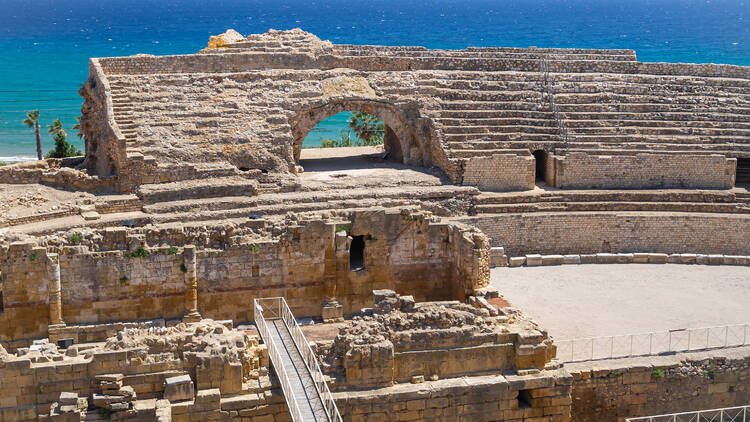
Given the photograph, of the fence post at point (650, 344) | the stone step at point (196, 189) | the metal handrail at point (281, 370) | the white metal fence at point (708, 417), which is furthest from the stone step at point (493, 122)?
the metal handrail at point (281, 370)

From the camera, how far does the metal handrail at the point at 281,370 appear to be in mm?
16500

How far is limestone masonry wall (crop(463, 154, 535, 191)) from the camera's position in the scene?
31328 mm

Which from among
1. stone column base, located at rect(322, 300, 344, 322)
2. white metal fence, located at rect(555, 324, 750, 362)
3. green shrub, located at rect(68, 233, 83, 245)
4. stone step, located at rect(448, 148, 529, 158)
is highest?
stone step, located at rect(448, 148, 529, 158)

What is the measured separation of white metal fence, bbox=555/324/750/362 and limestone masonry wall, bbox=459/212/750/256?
7.15m

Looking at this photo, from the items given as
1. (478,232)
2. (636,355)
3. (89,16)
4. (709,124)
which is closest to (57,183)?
(478,232)

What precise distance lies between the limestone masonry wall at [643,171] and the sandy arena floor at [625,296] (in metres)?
3.86

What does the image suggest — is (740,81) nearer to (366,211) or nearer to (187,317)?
(366,211)

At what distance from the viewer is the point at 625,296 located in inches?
1040

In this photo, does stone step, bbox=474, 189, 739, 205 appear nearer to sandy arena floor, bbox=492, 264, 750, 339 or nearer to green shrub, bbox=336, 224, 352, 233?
sandy arena floor, bbox=492, 264, 750, 339

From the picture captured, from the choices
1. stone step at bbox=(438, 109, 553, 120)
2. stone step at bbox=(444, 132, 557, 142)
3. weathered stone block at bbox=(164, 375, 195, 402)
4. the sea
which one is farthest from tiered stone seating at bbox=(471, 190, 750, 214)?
the sea

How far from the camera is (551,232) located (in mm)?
30172

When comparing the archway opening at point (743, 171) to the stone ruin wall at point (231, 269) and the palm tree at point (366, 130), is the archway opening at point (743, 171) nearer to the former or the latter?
the stone ruin wall at point (231, 269)

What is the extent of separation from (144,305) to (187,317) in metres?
1.14

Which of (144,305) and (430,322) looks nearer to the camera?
(430,322)
